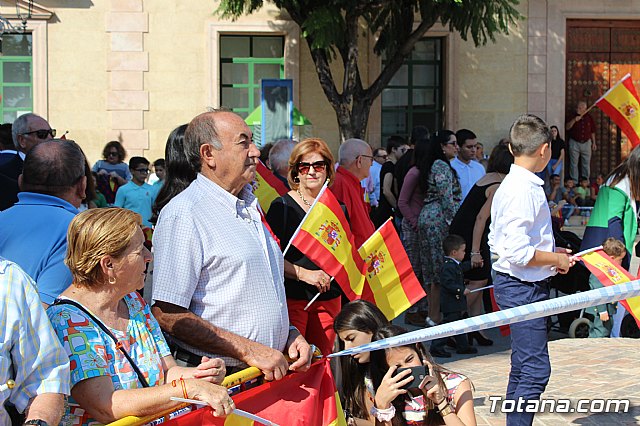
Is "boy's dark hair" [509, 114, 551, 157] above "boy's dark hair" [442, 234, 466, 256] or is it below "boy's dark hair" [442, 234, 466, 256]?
above

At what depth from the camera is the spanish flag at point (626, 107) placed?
895 cm

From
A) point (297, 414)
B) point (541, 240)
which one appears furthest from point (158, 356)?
point (541, 240)

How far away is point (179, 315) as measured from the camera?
3777 mm

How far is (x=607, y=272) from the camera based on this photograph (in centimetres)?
643

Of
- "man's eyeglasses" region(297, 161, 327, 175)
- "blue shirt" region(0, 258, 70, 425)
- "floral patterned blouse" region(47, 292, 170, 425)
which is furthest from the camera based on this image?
"man's eyeglasses" region(297, 161, 327, 175)

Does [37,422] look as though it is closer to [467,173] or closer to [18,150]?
[18,150]

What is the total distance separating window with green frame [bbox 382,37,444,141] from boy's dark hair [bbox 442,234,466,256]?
13201 millimetres

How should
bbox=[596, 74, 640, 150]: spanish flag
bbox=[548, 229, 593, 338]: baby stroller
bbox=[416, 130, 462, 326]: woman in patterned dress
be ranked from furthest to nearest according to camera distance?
bbox=[416, 130, 462, 326]: woman in patterned dress, bbox=[548, 229, 593, 338]: baby stroller, bbox=[596, 74, 640, 150]: spanish flag

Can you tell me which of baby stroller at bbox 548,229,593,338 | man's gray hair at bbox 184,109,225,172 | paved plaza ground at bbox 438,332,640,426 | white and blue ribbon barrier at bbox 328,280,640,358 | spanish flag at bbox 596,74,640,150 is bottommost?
paved plaza ground at bbox 438,332,640,426

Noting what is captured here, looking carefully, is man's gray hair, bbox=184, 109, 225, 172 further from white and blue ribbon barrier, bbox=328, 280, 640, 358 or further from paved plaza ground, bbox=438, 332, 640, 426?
paved plaza ground, bbox=438, 332, 640, 426

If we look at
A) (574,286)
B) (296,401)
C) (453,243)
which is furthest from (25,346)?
(574,286)

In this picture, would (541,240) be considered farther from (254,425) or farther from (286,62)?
(286,62)

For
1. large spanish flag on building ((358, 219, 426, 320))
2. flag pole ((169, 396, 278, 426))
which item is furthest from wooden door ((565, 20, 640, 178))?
flag pole ((169, 396, 278, 426))

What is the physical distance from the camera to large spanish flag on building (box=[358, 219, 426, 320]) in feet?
20.2
